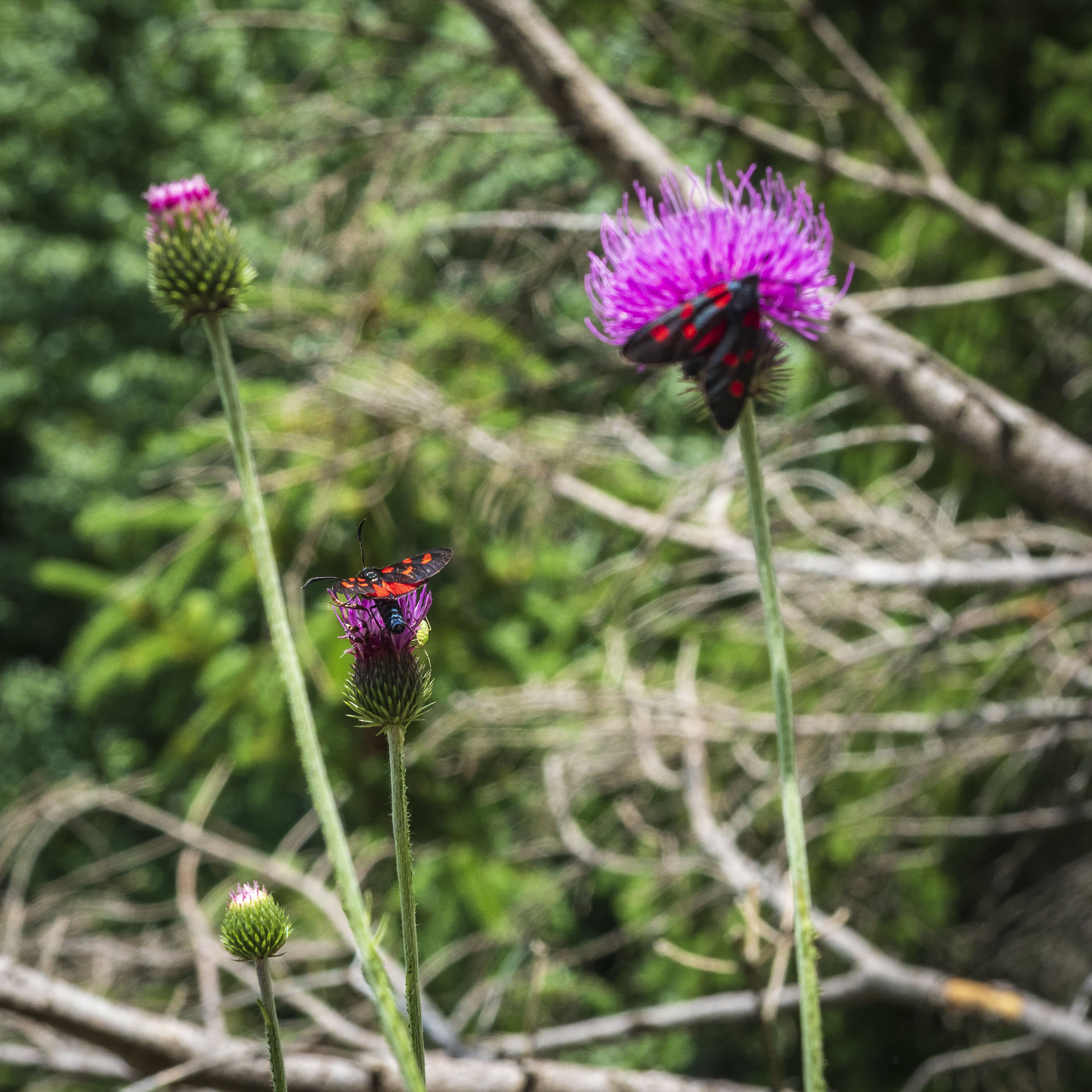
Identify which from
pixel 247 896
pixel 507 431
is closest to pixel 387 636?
pixel 247 896

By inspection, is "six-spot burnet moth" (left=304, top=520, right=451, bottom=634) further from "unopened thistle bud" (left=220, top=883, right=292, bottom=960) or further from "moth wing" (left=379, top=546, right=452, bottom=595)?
"unopened thistle bud" (left=220, top=883, right=292, bottom=960)

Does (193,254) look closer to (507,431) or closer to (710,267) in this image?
(710,267)

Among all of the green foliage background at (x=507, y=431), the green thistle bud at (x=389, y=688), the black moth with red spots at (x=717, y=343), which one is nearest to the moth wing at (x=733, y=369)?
the black moth with red spots at (x=717, y=343)

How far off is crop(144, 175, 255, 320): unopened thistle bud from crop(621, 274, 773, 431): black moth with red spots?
32 cm

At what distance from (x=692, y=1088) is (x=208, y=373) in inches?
379

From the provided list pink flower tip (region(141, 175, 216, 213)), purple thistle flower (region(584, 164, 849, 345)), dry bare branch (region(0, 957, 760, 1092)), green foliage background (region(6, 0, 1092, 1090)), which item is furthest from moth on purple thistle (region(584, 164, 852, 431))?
green foliage background (region(6, 0, 1092, 1090))

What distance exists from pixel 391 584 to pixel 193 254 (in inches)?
11.7

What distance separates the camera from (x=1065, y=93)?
461 centimetres

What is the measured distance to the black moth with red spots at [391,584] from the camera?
69 centimetres

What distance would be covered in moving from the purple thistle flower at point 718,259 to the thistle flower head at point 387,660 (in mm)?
356

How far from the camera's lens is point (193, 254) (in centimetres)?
76

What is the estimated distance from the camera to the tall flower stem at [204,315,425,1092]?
0.45 meters

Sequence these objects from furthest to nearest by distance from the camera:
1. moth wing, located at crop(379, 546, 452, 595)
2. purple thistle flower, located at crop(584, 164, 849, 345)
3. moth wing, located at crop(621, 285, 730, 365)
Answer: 1. purple thistle flower, located at crop(584, 164, 849, 345)
2. moth wing, located at crop(621, 285, 730, 365)
3. moth wing, located at crop(379, 546, 452, 595)

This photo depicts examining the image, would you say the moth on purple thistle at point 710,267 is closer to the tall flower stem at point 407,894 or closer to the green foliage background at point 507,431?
the tall flower stem at point 407,894
